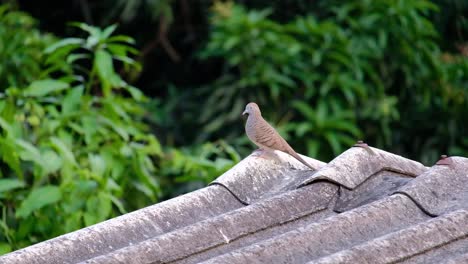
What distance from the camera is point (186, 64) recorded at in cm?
1243

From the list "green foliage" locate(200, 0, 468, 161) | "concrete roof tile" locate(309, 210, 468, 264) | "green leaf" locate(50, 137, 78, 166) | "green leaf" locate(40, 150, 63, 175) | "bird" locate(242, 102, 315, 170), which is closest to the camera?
"concrete roof tile" locate(309, 210, 468, 264)

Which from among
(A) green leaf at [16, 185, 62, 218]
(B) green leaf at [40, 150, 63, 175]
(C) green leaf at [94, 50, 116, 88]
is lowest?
(A) green leaf at [16, 185, 62, 218]

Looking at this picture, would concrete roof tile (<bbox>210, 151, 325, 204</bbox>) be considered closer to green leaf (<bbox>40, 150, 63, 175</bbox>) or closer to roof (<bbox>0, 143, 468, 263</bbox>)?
roof (<bbox>0, 143, 468, 263</bbox>)

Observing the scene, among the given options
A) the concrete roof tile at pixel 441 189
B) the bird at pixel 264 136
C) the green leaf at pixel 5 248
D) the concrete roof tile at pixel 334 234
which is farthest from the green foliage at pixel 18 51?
the concrete roof tile at pixel 334 234

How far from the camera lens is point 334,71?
10.1m

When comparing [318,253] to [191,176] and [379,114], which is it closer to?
[191,176]

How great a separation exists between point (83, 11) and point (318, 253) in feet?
29.1

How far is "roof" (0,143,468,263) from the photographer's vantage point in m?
3.42

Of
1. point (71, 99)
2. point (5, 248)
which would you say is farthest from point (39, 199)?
point (71, 99)

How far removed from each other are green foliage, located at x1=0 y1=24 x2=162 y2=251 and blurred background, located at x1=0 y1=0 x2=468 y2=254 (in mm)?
15

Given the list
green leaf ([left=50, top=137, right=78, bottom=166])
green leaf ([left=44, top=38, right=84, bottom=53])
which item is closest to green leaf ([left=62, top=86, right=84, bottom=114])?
green leaf ([left=44, top=38, right=84, bottom=53])

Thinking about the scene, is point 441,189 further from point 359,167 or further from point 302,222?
point 302,222

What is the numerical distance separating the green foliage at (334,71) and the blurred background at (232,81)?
0.01 meters

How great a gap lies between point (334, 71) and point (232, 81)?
1108 millimetres
